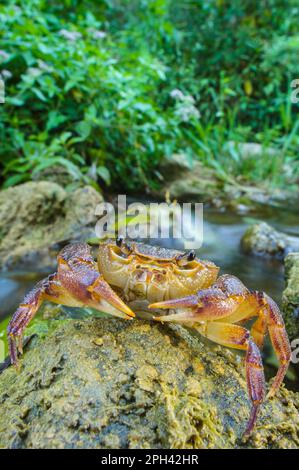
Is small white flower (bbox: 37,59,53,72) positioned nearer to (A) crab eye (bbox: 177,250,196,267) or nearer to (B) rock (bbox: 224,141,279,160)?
(B) rock (bbox: 224,141,279,160)

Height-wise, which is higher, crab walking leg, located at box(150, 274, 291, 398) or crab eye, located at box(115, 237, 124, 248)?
crab eye, located at box(115, 237, 124, 248)

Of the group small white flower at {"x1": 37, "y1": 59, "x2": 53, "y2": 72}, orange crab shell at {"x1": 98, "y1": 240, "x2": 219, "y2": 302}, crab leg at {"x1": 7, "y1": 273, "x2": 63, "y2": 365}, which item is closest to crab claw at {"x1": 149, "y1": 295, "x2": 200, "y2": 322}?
orange crab shell at {"x1": 98, "y1": 240, "x2": 219, "y2": 302}

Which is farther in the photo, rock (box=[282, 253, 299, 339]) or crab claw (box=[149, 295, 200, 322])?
rock (box=[282, 253, 299, 339])

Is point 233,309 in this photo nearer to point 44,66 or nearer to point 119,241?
point 119,241

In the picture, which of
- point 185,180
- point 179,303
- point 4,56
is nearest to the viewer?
point 179,303

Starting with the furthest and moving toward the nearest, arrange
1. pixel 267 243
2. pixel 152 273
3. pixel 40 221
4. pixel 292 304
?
pixel 267 243
pixel 40 221
pixel 292 304
pixel 152 273

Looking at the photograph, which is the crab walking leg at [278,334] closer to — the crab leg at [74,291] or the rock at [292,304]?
the rock at [292,304]

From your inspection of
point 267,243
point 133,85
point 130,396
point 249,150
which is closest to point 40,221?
point 267,243
